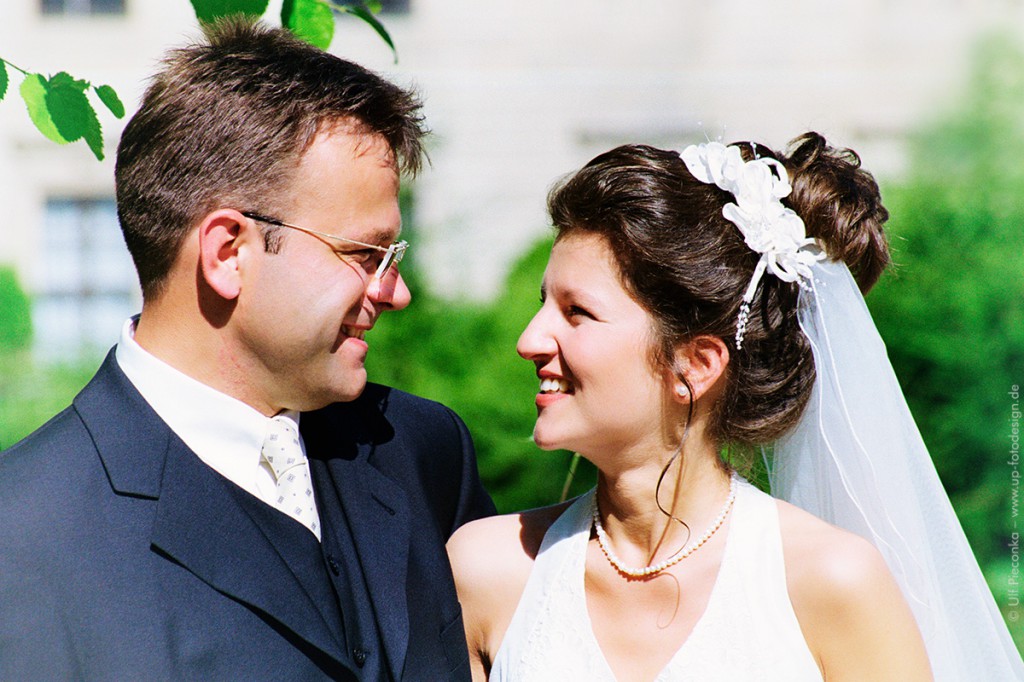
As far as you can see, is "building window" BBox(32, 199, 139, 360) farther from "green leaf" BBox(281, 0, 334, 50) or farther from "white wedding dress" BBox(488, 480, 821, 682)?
"white wedding dress" BBox(488, 480, 821, 682)

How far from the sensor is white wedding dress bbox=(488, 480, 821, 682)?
254 centimetres

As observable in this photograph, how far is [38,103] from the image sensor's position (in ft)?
7.36

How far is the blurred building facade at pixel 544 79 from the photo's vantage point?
10875 mm

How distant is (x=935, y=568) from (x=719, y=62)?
9.10 metres

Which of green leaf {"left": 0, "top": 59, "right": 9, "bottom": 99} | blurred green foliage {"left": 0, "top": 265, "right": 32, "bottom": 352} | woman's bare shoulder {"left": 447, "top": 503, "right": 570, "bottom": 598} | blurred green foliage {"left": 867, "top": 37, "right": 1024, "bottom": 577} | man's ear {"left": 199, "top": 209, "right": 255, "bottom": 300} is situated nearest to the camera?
green leaf {"left": 0, "top": 59, "right": 9, "bottom": 99}

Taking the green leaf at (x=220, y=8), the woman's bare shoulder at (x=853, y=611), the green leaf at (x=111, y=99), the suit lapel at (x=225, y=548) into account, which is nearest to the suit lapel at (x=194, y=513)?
the suit lapel at (x=225, y=548)

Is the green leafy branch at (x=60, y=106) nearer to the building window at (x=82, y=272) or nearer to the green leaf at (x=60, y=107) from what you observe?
the green leaf at (x=60, y=107)

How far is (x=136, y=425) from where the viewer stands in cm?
225

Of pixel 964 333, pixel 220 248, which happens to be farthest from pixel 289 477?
pixel 964 333

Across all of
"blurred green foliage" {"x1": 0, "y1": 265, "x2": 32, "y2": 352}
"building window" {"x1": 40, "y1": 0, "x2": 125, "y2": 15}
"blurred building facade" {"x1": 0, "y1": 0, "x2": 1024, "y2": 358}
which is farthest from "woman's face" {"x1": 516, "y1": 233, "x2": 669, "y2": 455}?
"building window" {"x1": 40, "y1": 0, "x2": 125, "y2": 15}

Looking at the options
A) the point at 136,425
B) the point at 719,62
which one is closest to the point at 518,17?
the point at 719,62

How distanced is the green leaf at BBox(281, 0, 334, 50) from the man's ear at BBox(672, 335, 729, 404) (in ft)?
3.64

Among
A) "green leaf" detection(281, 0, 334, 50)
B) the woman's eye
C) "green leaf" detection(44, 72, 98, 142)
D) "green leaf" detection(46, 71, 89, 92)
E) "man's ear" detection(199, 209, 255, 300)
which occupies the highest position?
"green leaf" detection(281, 0, 334, 50)

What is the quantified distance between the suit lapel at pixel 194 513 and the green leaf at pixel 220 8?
803 millimetres
